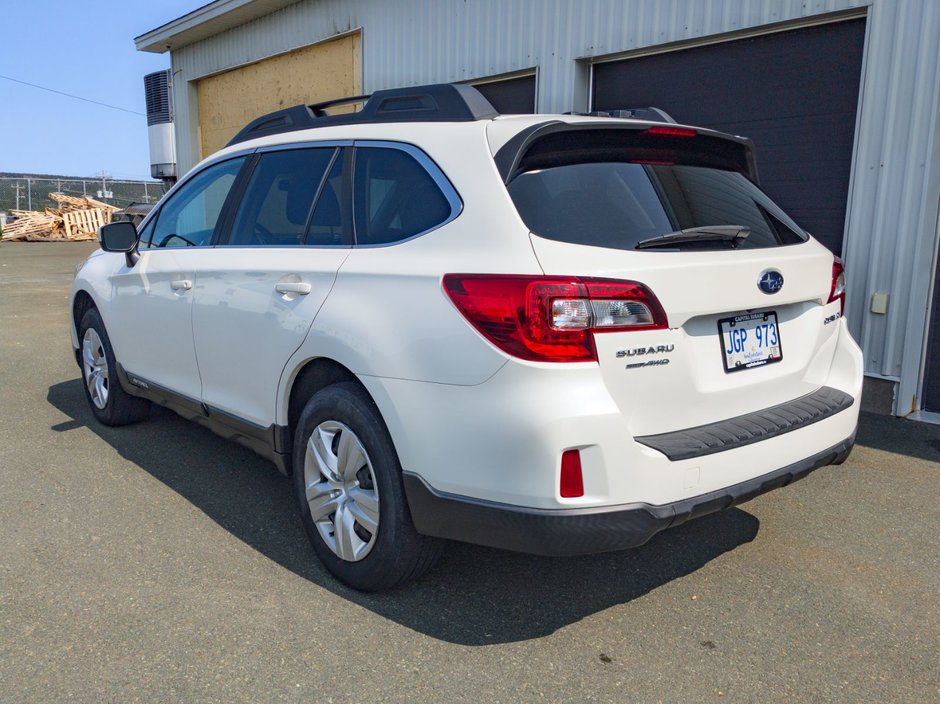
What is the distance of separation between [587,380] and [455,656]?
3.43 feet

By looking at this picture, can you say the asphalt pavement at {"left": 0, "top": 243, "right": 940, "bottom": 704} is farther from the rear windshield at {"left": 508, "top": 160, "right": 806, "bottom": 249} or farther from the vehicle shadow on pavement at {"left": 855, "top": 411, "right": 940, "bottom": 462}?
the rear windshield at {"left": 508, "top": 160, "right": 806, "bottom": 249}

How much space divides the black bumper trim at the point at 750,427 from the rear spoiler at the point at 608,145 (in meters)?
0.98

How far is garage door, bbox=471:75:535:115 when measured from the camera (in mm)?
8609

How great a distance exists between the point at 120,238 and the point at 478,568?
2.80m

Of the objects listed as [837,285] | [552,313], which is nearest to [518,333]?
[552,313]

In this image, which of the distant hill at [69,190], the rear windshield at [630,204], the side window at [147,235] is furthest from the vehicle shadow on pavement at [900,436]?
the distant hill at [69,190]

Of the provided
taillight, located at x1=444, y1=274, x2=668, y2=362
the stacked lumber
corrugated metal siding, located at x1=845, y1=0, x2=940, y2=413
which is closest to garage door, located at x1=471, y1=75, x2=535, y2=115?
corrugated metal siding, located at x1=845, y1=0, x2=940, y2=413

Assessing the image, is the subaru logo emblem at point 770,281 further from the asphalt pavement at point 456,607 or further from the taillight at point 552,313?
the asphalt pavement at point 456,607

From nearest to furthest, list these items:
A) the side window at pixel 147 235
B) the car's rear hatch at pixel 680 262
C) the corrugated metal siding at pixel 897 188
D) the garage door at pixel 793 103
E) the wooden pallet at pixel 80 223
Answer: the car's rear hatch at pixel 680 262
the side window at pixel 147 235
the corrugated metal siding at pixel 897 188
the garage door at pixel 793 103
the wooden pallet at pixel 80 223

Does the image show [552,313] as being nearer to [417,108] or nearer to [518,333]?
[518,333]

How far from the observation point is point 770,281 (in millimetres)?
2922

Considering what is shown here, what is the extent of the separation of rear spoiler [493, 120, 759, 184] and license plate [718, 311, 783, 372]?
26.2 inches

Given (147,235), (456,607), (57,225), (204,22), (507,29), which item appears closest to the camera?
(456,607)

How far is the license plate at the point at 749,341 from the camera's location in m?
2.80
